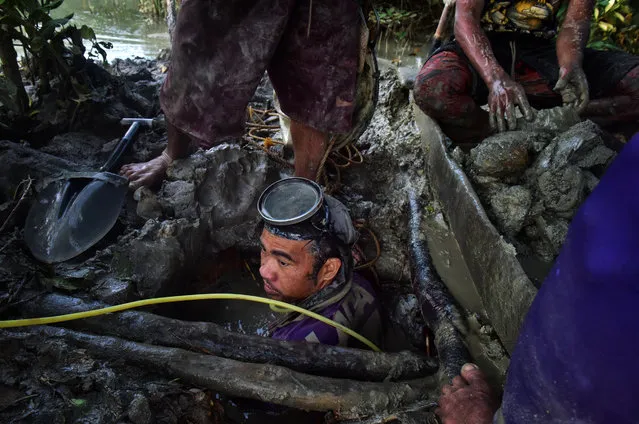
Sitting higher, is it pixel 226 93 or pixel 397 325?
pixel 226 93

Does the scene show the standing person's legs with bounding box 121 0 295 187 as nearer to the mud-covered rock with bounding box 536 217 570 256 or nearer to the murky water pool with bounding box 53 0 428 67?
the mud-covered rock with bounding box 536 217 570 256

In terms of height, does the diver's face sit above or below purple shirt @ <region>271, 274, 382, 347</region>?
above

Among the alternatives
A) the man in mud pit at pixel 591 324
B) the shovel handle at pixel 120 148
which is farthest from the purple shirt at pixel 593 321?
the shovel handle at pixel 120 148

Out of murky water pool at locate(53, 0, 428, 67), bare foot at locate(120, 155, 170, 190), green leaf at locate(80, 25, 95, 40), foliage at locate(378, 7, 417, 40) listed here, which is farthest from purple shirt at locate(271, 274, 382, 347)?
foliage at locate(378, 7, 417, 40)

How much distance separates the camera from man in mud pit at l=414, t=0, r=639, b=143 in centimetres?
280

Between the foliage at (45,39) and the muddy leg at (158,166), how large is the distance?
102 centimetres

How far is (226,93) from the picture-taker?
2.45 meters

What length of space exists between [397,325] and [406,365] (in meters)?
0.66

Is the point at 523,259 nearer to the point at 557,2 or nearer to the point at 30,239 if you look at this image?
the point at 557,2

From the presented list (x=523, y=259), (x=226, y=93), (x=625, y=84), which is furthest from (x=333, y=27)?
(x=625, y=84)

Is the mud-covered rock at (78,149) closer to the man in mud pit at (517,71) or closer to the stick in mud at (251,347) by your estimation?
the stick in mud at (251,347)

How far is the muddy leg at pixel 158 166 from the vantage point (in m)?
2.73

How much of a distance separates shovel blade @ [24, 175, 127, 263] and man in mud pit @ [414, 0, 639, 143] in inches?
85.5

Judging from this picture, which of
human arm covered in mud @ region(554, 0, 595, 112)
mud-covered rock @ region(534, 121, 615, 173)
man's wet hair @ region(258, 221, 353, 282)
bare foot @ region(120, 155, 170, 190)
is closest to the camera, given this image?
man's wet hair @ region(258, 221, 353, 282)
